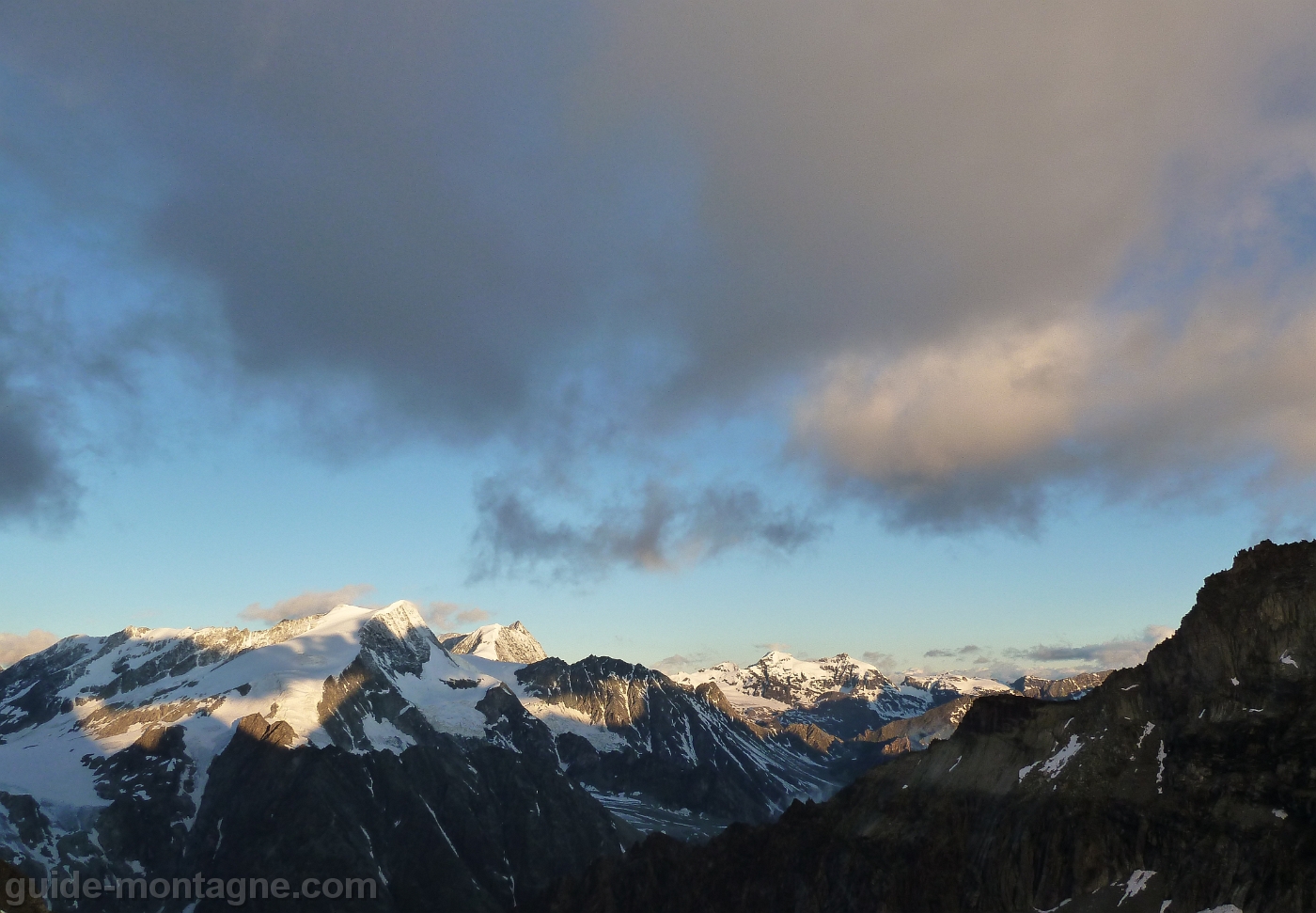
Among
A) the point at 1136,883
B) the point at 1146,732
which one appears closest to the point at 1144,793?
the point at 1146,732

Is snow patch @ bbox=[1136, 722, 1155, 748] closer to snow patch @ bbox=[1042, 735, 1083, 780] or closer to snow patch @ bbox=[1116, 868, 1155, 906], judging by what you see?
snow patch @ bbox=[1042, 735, 1083, 780]

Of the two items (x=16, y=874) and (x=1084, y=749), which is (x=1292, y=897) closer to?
(x=1084, y=749)

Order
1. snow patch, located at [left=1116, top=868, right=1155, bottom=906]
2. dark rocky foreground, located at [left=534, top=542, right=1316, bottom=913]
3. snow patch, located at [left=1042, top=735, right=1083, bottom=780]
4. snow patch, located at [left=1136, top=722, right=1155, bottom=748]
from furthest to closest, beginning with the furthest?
snow patch, located at [left=1042, top=735, right=1083, bottom=780], snow patch, located at [left=1136, top=722, right=1155, bottom=748], snow patch, located at [left=1116, top=868, right=1155, bottom=906], dark rocky foreground, located at [left=534, top=542, right=1316, bottom=913]

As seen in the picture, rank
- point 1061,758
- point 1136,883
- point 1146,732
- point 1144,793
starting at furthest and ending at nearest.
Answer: point 1061,758 < point 1146,732 < point 1144,793 < point 1136,883

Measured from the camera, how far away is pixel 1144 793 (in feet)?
472

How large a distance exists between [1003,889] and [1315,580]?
68.3 metres

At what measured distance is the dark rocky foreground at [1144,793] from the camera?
416ft

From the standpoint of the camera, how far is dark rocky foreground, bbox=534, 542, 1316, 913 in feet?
416

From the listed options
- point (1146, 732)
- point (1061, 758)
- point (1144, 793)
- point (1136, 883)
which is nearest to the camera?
point (1136, 883)

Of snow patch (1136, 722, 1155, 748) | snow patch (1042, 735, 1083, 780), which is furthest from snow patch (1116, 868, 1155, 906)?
snow patch (1042, 735, 1083, 780)

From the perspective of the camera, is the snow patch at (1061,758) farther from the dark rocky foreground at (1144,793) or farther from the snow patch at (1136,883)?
the snow patch at (1136,883)

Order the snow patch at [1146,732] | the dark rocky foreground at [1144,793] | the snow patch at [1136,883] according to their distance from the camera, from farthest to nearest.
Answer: the snow patch at [1146,732]
the snow patch at [1136,883]
the dark rocky foreground at [1144,793]

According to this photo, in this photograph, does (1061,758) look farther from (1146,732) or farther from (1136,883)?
(1136,883)

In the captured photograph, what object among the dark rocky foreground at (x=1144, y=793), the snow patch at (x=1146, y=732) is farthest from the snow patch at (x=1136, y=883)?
the snow patch at (x=1146, y=732)
